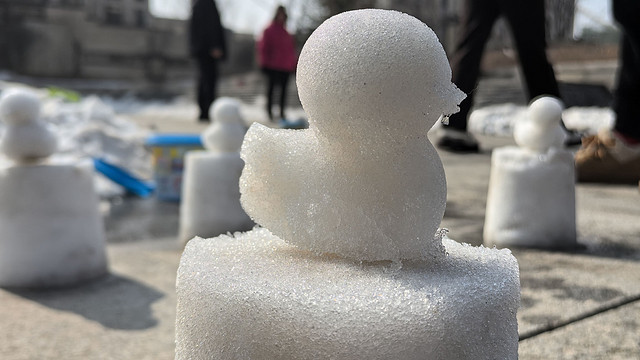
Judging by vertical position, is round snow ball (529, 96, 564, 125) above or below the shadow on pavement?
above

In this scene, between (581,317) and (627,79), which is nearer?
(581,317)

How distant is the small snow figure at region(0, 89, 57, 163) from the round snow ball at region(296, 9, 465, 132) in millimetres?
1537

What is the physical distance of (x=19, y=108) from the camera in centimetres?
213

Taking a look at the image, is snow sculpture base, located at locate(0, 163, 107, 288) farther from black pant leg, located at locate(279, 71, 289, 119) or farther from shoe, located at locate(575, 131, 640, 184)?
black pant leg, located at locate(279, 71, 289, 119)

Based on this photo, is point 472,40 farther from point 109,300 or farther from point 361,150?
point 361,150

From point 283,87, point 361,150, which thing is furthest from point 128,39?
point 361,150

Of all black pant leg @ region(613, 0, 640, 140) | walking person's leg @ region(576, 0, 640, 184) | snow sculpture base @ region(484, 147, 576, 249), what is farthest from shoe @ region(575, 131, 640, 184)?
snow sculpture base @ region(484, 147, 576, 249)

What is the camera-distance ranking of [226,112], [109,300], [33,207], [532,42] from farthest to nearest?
[532,42]
[226,112]
[33,207]
[109,300]

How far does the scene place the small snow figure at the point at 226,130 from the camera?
2.81 metres

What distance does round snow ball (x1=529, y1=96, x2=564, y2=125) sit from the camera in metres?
2.24

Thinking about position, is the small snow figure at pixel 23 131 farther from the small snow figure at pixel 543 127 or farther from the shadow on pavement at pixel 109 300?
the small snow figure at pixel 543 127

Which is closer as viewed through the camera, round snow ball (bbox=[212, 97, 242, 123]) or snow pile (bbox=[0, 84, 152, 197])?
round snow ball (bbox=[212, 97, 242, 123])

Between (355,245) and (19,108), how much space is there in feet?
5.34

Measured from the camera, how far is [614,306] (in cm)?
174
